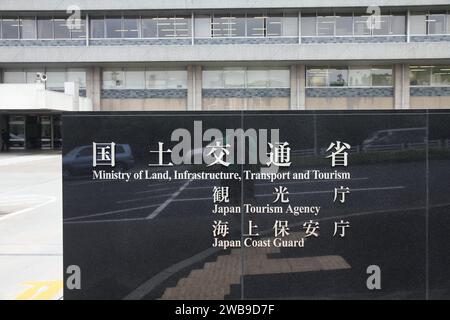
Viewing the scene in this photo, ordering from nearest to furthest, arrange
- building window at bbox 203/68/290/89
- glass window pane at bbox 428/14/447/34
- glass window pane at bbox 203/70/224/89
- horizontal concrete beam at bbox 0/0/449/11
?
horizontal concrete beam at bbox 0/0/449/11 → glass window pane at bbox 428/14/447/34 → building window at bbox 203/68/290/89 → glass window pane at bbox 203/70/224/89

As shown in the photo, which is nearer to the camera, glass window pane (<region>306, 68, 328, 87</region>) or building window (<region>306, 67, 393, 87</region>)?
building window (<region>306, 67, 393, 87</region>)

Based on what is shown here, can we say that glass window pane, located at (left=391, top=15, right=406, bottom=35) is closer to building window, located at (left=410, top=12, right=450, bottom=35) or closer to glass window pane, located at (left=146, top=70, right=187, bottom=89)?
building window, located at (left=410, top=12, right=450, bottom=35)

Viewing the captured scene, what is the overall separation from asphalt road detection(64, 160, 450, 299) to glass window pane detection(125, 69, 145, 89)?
4031 cm

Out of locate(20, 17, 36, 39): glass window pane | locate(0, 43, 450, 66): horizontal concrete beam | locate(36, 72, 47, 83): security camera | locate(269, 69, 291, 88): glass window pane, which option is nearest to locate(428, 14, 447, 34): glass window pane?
locate(0, 43, 450, 66): horizontal concrete beam

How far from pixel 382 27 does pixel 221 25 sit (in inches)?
517

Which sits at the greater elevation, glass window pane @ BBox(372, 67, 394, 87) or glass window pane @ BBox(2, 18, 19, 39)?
glass window pane @ BBox(2, 18, 19, 39)

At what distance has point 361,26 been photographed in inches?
1668

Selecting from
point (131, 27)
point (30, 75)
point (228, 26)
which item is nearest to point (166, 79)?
point (131, 27)

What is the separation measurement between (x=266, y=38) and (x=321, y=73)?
5.48 metres

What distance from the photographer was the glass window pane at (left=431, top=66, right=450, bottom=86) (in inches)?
1704

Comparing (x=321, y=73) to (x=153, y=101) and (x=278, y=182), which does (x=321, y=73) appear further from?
(x=278, y=182)

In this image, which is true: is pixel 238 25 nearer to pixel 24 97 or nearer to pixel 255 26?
pixel 255 26
